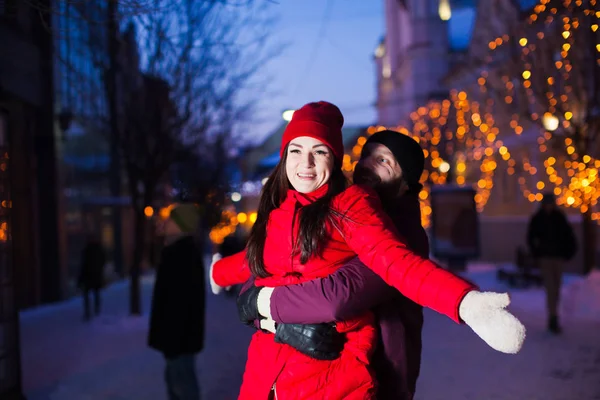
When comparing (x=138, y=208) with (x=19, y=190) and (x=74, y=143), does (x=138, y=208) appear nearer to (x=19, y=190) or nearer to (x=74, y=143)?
(x=19, y=190)

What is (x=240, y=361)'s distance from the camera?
7965 millimetres

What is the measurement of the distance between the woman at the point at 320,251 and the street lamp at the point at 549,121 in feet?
33.6

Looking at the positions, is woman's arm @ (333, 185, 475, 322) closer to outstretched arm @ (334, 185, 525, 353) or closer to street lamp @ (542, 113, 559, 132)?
outstretched arm @ (334, 185, 525, 353)

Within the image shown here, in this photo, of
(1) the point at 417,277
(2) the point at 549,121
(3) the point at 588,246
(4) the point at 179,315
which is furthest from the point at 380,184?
(3) the point at 588,246

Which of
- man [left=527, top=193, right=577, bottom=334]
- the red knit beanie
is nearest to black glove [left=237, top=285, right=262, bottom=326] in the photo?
the red knit beanie

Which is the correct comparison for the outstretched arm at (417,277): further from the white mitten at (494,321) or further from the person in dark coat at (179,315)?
the person in dark coat at (179,315)

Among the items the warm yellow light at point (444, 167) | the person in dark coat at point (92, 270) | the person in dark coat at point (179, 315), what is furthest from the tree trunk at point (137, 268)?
the warm yellow light at point (444, 167)

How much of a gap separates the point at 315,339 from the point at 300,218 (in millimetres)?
450

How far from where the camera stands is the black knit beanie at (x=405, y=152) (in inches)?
114

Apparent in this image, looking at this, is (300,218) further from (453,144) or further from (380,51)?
(380,51)

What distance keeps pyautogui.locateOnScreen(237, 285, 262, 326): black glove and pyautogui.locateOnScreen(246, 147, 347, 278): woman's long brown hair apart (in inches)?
2.9

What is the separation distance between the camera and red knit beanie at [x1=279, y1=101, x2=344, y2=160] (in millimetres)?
2604

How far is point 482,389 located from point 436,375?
2.25 ft

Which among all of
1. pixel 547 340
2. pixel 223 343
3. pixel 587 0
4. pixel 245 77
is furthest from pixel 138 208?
pixel 587 0
